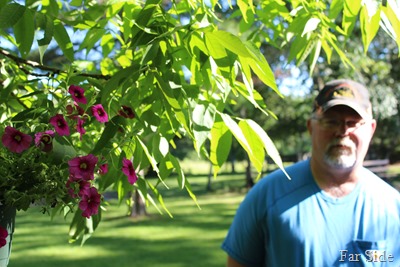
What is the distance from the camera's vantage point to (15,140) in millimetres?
917

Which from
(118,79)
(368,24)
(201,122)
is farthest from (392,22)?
(118,79)

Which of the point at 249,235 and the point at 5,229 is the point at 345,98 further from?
the point at 5,229

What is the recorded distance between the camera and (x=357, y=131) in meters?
1.78

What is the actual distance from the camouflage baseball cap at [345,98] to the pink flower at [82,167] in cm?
110

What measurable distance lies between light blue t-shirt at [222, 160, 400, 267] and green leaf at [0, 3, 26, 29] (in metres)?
1.06

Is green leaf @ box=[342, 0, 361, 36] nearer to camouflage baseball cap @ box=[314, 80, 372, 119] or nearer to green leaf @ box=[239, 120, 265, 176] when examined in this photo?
green leaf @ box=[239, 120, 265, 176]

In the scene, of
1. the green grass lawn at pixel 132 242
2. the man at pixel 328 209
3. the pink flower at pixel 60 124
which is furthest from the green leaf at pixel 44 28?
the green grass lawn at pixel 132 242

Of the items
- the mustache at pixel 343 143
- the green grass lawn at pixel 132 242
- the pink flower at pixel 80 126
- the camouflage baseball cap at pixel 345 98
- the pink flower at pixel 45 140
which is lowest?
the green grass lawn at pixel 132 242

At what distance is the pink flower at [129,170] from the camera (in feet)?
3.21

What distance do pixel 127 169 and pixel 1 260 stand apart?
29cm

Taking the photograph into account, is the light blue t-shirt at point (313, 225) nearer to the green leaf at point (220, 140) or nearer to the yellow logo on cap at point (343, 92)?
the yellow logo on cap at point (343, 92)

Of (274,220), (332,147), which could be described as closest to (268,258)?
(274,220)

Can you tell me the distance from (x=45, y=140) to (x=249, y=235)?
100 cm

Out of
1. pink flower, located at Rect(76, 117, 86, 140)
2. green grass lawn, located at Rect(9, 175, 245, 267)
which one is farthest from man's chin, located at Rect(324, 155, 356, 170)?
green grass lawn, located at Rect(9, 175, 245, 267)
